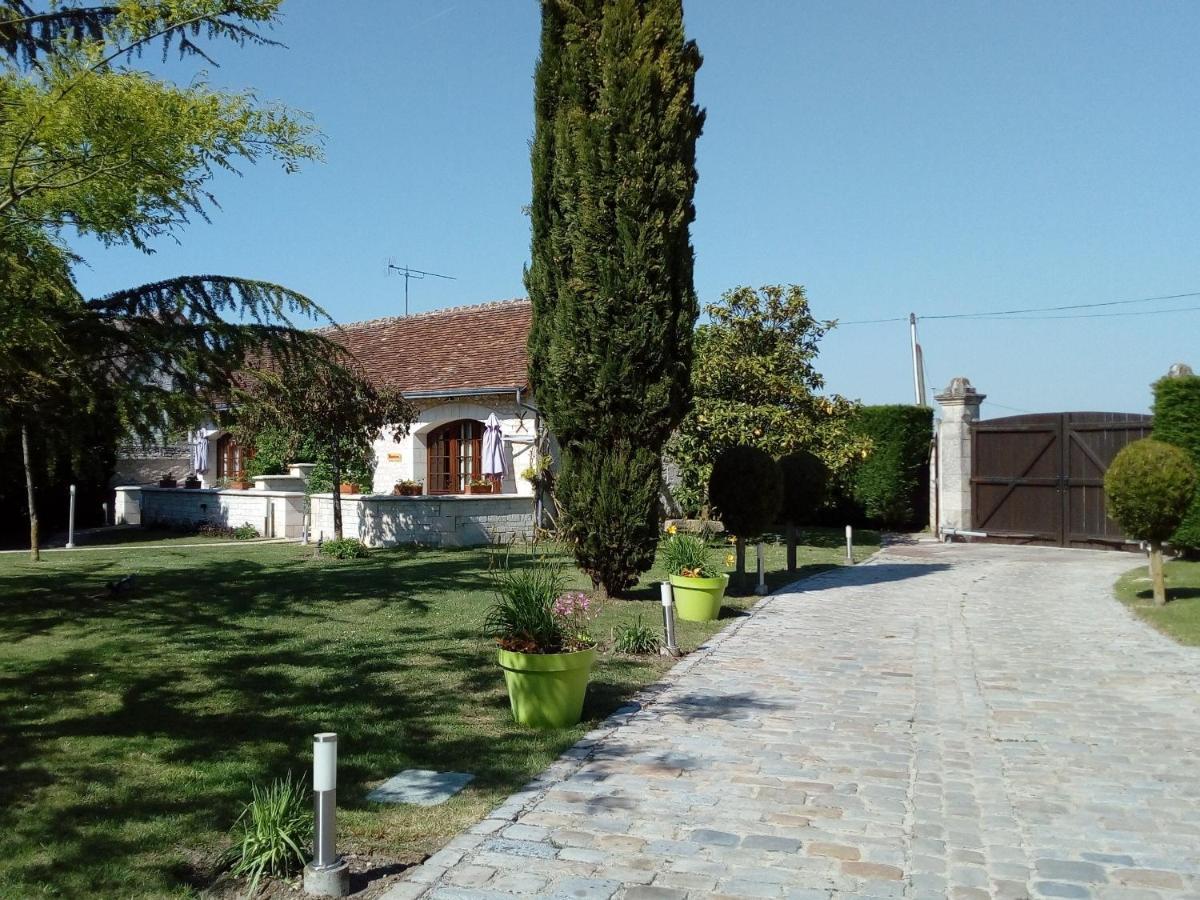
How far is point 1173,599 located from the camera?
11883mm

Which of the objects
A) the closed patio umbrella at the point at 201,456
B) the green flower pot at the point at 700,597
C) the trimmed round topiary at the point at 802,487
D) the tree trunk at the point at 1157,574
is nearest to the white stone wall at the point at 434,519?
the trimmed round topiary at the point at 802,487

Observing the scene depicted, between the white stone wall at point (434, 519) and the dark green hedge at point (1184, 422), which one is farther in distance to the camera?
the white stone wall at point (434, 519)

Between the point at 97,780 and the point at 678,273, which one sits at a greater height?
the point at 678,273

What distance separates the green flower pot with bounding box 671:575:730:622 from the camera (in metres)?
10.7

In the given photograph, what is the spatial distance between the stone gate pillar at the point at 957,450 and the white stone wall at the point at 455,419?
29.8 feet

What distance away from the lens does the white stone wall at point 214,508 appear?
21.2 meters

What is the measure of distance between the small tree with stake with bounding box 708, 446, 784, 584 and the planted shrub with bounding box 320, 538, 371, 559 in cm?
696

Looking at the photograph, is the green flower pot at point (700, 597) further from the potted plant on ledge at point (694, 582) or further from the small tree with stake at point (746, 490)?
the small tree with stake at point (746, 490)

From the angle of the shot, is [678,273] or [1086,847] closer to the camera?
[1086,847]

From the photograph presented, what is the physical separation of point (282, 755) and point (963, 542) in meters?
18.2

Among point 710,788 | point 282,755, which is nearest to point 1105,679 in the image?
point 710,788

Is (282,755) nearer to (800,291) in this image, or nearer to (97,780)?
(97,780)

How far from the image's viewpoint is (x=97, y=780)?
524 cm

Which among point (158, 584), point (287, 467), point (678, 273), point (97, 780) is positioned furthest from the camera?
point (287, 467)
